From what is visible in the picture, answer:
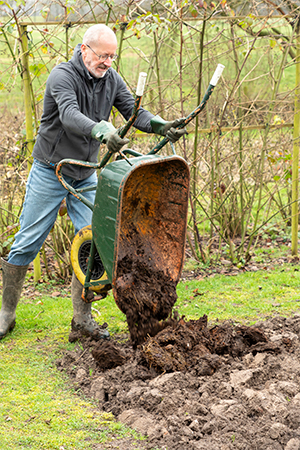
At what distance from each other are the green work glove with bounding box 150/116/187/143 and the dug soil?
1.18 metres

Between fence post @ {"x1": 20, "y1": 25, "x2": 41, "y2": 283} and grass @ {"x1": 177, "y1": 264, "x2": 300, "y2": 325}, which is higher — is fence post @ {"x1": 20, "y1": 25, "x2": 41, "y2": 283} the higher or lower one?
the higher one

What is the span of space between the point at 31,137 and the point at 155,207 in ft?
6.89

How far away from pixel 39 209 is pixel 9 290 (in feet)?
2.30

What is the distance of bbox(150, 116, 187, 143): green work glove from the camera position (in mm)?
2805

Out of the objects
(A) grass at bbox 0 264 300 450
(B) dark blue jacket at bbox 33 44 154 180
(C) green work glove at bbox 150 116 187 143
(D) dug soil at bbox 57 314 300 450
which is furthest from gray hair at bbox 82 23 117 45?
(A) grass at bbox 0 264 300 450

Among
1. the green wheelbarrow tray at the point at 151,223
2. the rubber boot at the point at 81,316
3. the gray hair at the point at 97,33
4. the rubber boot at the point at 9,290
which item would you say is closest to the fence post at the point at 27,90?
the rubber boot at the point at 9,290

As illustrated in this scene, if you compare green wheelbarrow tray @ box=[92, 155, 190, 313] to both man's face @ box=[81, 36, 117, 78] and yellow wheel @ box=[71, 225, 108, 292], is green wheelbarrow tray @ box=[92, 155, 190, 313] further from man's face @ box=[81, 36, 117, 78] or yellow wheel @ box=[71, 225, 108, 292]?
man's face @ box=[81, 36, 117, 78]

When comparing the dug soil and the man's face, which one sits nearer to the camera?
the dug soil

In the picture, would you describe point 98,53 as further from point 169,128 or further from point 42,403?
point 42,403

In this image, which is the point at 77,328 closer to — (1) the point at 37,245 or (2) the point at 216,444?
(1) the point at 37,245

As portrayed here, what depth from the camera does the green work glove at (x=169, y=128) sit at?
2.80m

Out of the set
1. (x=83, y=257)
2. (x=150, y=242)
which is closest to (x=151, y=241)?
(x=150, y=242)

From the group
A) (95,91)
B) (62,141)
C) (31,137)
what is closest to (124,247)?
(62,141)

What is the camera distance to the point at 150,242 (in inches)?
124
